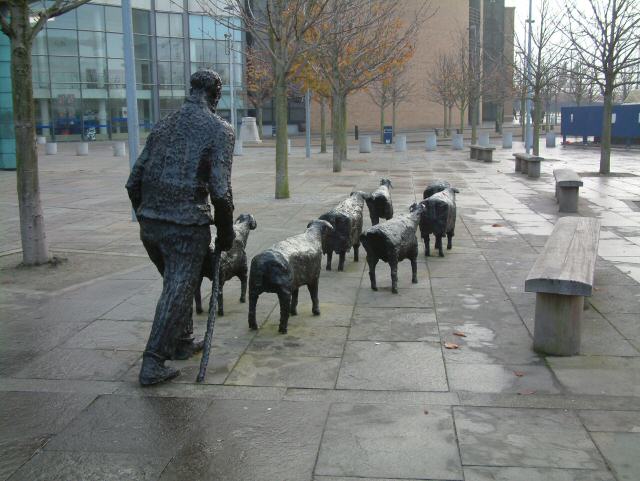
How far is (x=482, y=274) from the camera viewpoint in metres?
Answer: 8.23

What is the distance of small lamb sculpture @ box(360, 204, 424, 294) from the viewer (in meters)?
7.23

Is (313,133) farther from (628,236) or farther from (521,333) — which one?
(521,333)

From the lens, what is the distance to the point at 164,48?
4766cm

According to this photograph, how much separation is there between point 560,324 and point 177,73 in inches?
1834

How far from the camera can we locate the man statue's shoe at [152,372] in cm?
488

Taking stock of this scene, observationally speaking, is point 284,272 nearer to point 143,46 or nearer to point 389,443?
point 389,443

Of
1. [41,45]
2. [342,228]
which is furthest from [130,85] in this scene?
[41,45]

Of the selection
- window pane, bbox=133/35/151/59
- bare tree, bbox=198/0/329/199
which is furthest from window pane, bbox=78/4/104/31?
bare tree, bbox=198/0/329/199

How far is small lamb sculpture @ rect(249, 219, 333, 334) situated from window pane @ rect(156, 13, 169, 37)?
146ft

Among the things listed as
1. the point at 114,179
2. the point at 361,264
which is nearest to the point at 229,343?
the point at 361,264

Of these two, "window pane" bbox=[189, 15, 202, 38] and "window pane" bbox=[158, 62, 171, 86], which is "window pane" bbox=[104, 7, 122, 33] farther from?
"window pane" bbox=[189, 15, 202, 38]

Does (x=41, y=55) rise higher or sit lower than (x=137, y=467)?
higher

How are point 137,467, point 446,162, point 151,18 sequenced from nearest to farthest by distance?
point 137,467
point 446,162
point 151,18

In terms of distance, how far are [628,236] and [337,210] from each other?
517 centimetres
